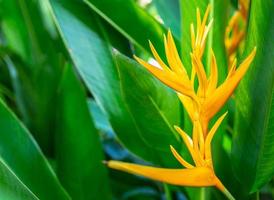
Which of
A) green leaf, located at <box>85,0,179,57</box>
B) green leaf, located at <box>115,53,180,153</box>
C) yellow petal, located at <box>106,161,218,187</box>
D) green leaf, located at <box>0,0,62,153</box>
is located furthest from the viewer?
green leaf, located at <box>0,0,62,153</box>

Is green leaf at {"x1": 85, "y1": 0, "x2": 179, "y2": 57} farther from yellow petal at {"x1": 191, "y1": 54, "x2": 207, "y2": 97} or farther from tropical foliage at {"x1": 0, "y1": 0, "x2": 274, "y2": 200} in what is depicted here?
yellow petal at {"x1": 191, "y1": 54, "x2": 207, "y2": 97}

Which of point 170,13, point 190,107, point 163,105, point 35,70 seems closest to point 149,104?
point 163,105

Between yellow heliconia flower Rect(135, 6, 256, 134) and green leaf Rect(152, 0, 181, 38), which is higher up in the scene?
yellow heliconia flower Rect(135, 6, 256, 134)

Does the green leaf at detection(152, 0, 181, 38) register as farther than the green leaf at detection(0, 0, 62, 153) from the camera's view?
No

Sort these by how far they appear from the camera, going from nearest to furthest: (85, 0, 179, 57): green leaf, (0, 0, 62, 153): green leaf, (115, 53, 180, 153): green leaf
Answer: (115, 53, 180, 153): green leaf < (85, 0, 179, 57): green leaf < (0, 0, 62, 153): green leaf

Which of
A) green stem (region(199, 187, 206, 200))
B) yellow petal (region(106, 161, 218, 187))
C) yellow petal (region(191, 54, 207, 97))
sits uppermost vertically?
yellow petal (region(191, 54, 207, 97))

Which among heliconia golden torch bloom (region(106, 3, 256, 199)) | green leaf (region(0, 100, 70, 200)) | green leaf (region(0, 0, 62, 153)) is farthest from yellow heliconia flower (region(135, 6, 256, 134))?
green leaf (region(0, 0, 62, 153))
